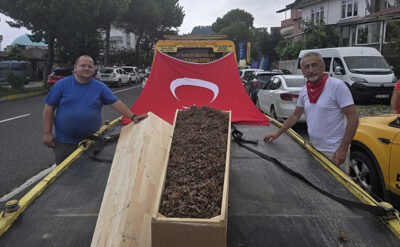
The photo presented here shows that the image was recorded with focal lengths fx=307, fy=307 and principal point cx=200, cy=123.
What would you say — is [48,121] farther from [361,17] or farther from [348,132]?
[361,17]

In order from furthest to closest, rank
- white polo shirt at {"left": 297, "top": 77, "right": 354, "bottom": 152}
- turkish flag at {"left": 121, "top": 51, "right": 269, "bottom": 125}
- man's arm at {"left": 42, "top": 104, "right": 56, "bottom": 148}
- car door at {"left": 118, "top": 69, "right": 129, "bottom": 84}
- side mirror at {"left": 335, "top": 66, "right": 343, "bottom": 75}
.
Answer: car door at {"left": 118, "top": 69, "right": 129, "bottom": 84} < side mirror at {"left": 335, "top": 66, "right": 343, "bottom": 75} < turkish flag at {"left": 121, "top": 51, "right": 269, "bottom": 125} < man's arm at {"left": 42, "top": 104, "right": 56, "bottom": 148} < white polo shirt at {"left": 297, "top": 77, "right": 354, "bottom": 152}

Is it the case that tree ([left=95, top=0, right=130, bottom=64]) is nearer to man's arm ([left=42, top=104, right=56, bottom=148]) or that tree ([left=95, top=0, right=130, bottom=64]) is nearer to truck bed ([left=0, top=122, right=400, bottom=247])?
man's arm ([left=42, top=104, right=56, bottom=148])

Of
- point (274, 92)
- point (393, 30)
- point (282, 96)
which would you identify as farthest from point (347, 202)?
point (393, 30)

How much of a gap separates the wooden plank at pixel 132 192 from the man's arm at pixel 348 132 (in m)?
1.81

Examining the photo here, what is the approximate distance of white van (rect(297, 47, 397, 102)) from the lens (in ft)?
43.6

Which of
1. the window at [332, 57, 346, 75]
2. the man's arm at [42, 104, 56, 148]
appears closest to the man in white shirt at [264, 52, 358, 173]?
the man's arm at [42, 104, 56, 148]

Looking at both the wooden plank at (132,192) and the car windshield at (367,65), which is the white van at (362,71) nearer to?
the car windshield at (367,65)

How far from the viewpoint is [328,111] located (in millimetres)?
3260

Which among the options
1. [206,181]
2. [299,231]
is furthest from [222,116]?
[299,231]

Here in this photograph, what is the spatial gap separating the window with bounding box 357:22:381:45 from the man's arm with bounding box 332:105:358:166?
23.5m

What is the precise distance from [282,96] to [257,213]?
707 cm

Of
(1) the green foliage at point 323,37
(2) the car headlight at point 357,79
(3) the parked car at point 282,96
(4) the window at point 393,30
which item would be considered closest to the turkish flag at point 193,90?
(3) the parked car at point 282,96

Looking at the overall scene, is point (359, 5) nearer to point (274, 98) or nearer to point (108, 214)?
point (274, 98)

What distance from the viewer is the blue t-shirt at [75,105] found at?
3.53 meters
